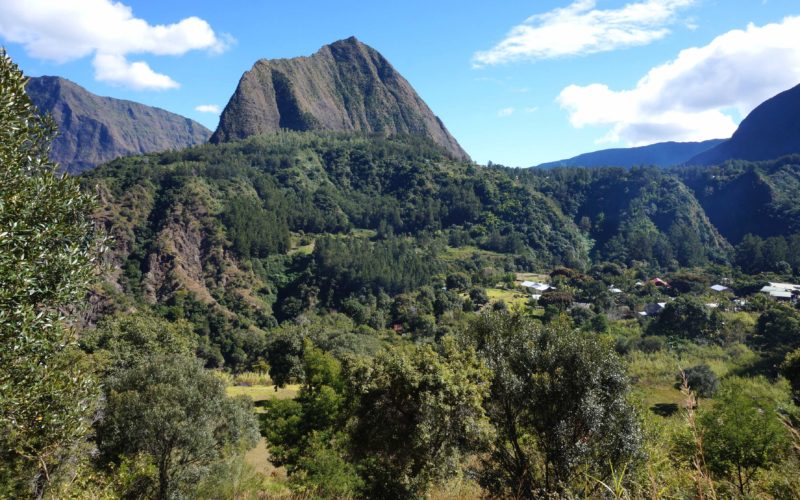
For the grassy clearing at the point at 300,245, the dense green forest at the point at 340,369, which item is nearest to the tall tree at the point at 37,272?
the dense green forest at the point at 340,369

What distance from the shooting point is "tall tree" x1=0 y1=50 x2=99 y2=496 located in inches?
288

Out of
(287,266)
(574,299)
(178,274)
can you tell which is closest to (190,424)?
(574,299)

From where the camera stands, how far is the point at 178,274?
115812mm

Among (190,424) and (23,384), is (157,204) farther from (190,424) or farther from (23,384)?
(23,384)

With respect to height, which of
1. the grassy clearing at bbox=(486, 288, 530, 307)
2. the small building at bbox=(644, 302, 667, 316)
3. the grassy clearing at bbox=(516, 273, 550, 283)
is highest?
the grassy clearing at bbox=(486, 288, 530, 307)

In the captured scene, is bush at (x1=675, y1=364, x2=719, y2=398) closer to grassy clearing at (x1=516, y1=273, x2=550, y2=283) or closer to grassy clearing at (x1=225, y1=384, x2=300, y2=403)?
grassy clearing at (x1=225, y1=384, x2=300, y2=403)

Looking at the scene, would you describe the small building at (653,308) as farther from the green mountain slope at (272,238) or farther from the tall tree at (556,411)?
the tall tree at (556,411)

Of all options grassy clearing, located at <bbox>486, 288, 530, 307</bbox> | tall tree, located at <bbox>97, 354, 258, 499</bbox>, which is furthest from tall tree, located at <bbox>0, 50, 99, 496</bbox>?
grassy clearing, located at <bbox>486, 288, 530, 307</bbox>

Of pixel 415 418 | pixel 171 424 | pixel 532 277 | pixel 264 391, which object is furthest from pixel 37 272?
pixel 532 277

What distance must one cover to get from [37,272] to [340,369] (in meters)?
26.5

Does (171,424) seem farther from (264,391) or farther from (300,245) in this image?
(300,245)

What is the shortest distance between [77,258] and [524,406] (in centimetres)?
1434

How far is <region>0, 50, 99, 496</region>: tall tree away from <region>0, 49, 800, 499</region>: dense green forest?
1.9 inches

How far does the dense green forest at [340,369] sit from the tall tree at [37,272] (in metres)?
0.05
